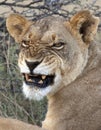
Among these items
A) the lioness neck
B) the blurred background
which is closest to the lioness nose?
the lioness neck

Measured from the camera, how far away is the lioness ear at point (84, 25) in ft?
10.7

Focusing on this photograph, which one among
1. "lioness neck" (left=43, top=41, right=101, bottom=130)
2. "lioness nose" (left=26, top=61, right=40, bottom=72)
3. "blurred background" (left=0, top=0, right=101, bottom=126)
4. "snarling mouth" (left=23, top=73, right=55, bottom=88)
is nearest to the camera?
"lioness nose" (left=26, top=61, right=40, bottom=72)

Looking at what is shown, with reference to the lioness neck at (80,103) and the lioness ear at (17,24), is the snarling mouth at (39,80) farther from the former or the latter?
Answer: the lioness ear at (17,24)

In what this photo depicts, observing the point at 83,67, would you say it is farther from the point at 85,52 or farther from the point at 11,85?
the point at 11,85

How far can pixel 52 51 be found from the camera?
3.14 meters

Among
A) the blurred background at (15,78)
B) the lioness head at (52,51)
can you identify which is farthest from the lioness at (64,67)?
the blurred background at (15,78)

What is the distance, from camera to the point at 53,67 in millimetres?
3125

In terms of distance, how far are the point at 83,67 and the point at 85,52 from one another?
8cm

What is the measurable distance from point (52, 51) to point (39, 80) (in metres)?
0.15

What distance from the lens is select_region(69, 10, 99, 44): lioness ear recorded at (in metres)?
3.27

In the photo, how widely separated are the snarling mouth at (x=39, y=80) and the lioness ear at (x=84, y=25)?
274mm

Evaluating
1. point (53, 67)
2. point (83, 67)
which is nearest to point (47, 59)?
point (53, 67)

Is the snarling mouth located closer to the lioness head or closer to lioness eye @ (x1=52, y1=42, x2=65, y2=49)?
the lioness head

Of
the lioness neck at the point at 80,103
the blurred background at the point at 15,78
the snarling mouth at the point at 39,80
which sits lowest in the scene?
the blurred background at the point at 15,78
